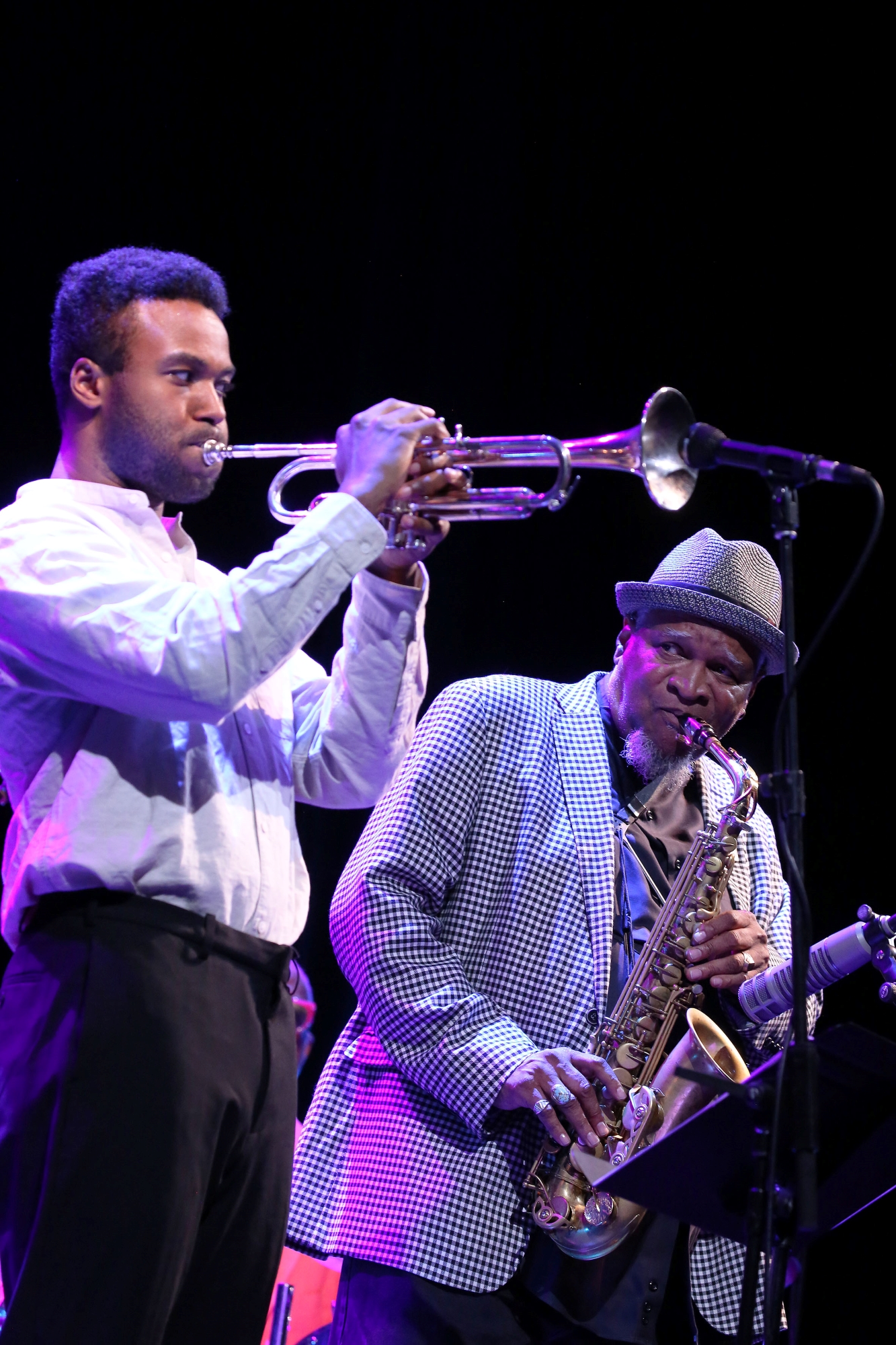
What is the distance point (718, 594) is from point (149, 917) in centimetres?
205

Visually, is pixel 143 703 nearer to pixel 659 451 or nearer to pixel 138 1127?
pixel 138 1127

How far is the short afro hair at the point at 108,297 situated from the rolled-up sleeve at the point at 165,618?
48 centimetres

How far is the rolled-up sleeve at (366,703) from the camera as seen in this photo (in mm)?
2365

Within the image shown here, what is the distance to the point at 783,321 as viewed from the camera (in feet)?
15.8

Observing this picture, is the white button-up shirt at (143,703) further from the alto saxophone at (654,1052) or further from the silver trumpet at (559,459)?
the alto saxophone at (654,1052)

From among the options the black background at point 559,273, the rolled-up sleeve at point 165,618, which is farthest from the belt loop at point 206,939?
the black background at point 559,273

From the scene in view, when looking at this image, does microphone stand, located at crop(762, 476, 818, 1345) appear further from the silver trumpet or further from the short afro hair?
the short afro hair

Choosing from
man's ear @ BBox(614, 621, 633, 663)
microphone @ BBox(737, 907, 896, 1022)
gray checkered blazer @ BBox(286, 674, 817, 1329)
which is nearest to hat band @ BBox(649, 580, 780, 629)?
man's ear @ BBox(614, 621, 633, 663)

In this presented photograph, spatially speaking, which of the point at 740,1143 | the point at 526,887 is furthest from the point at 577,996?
the point at 740,1143

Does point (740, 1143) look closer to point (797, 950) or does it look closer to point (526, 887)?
point (797, 950)

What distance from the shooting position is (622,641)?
3670mm

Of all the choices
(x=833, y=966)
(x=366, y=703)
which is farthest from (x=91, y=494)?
(x=833, y=966)

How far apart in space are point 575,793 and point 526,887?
0.29 metres

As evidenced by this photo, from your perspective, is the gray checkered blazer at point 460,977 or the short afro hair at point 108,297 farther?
the gray checkered blazer at point 460,977
